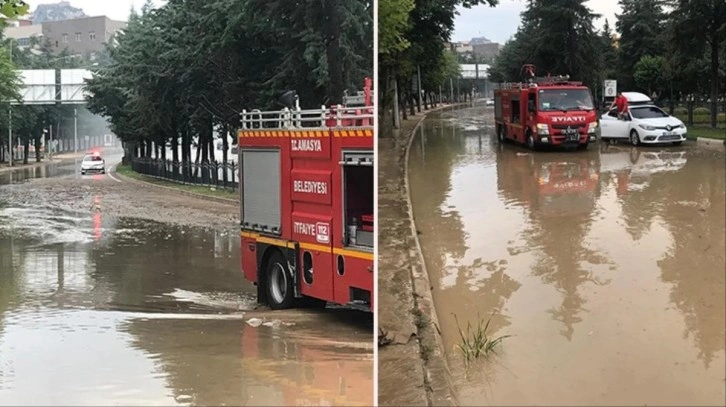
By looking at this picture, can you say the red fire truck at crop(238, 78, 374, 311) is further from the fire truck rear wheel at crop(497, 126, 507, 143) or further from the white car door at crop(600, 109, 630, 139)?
the white car door at crop(600, 109, 630, 139)

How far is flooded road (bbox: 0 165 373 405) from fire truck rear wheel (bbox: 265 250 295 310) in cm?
9

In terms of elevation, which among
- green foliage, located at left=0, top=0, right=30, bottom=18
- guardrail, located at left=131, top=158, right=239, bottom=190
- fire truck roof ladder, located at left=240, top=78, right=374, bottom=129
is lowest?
guardrail, located at left=131, top=158, right=239, bottom=190

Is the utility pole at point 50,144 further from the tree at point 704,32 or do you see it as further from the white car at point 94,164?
the tree at point 704,32

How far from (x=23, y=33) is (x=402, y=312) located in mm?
3192

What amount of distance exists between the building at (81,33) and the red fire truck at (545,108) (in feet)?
8.43

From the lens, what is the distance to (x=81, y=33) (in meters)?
4.22

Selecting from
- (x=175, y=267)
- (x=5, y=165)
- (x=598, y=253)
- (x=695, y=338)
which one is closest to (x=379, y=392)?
(x=598, y=253)

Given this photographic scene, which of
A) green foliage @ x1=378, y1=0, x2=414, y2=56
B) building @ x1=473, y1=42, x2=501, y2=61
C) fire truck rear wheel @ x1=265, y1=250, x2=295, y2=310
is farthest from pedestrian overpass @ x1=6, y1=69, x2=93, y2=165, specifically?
building @ x1=473, y1=42, x2=501, y2=61

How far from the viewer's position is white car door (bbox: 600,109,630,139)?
238cm

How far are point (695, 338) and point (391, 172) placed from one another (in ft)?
3.98

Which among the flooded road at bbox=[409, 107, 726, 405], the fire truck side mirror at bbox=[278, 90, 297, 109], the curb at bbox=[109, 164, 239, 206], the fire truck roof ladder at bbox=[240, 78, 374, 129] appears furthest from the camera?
the curb at bbox=[109, 164, 239, 206]

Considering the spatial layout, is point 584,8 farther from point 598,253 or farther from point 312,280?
point 312,280

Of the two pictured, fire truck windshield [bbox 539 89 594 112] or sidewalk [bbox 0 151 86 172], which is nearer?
fire truck windshield [bbox 539 89 594 112]

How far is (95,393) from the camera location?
3.05 metres
